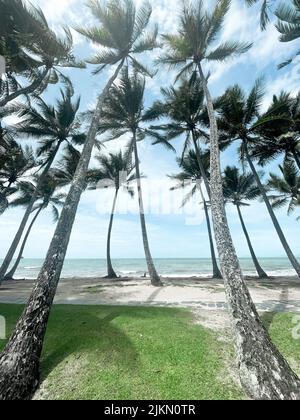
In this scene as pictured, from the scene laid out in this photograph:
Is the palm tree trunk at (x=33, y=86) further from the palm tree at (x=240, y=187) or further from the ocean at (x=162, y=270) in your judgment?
the ocean at (x=162, y=270)

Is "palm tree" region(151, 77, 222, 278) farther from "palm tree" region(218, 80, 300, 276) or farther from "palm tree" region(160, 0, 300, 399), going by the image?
"palm tree" region(160, 0, 300, 399)

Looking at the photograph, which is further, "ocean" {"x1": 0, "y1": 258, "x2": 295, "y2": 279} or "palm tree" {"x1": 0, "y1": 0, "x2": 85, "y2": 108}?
"ocean" {"x1": 0, "y1": 258, "x2": 295, "y2": 279}

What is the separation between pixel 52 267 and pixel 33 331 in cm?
127

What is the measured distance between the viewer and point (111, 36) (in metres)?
10.2

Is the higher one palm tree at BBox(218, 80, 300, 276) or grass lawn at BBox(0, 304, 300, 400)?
palm tree at BBox(218, 80, 300, 276)

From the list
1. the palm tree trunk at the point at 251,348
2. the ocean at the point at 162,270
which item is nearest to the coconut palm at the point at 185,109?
the palm tree trunk at the point at 251,348

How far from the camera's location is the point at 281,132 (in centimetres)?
1505

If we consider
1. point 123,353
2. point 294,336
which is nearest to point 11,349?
point 123,353

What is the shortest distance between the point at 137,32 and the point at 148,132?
20.8 feet

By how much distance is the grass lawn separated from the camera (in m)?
3.81

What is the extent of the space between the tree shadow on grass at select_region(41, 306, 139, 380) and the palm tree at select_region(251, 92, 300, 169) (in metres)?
13.5

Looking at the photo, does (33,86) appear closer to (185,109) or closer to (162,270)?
(185,109)

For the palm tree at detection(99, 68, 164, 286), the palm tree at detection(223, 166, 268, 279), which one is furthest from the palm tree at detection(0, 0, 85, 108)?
the palm tree at detection(223, 166, 268, 279)
